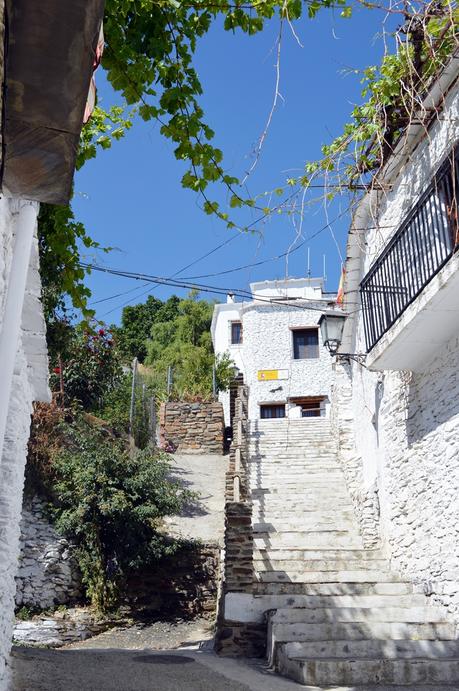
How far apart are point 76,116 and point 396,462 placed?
→ 22.9 feet

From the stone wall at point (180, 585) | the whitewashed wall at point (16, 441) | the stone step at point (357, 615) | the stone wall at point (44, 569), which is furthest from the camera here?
the stone wall at point (180, 585)

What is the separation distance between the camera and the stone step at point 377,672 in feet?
19.3

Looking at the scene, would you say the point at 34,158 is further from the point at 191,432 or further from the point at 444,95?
the point at 191,432

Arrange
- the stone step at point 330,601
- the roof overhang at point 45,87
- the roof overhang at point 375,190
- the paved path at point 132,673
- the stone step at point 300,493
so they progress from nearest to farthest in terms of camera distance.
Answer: the roof overhang at point 45,87
the paved path at point 132,673
the roof overhang at point 375,190
the stone step at point 330,601
the stone step at point 300,493

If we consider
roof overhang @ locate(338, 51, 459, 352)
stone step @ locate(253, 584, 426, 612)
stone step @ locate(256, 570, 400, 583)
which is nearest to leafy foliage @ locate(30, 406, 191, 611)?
stone step @ locate(256, 570, 400, 583)

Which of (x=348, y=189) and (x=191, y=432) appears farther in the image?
(x=191, y=432)

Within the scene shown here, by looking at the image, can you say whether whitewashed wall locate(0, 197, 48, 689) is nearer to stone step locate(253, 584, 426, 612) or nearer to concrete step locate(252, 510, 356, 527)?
stone step locate(253, 584, 426, 612)

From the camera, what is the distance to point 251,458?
14344 mm

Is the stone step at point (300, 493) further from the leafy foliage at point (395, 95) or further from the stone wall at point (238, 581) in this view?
the leafy foliage at point (395, 95)

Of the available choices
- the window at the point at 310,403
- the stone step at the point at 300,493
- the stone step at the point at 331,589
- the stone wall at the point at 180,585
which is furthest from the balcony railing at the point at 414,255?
the window at the point at 310,403

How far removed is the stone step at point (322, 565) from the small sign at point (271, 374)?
51.5ft

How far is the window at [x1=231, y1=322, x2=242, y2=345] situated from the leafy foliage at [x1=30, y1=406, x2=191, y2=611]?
A: 621 inches

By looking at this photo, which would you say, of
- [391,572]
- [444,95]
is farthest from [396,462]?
[444,95]

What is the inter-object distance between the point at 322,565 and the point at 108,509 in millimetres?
4173
